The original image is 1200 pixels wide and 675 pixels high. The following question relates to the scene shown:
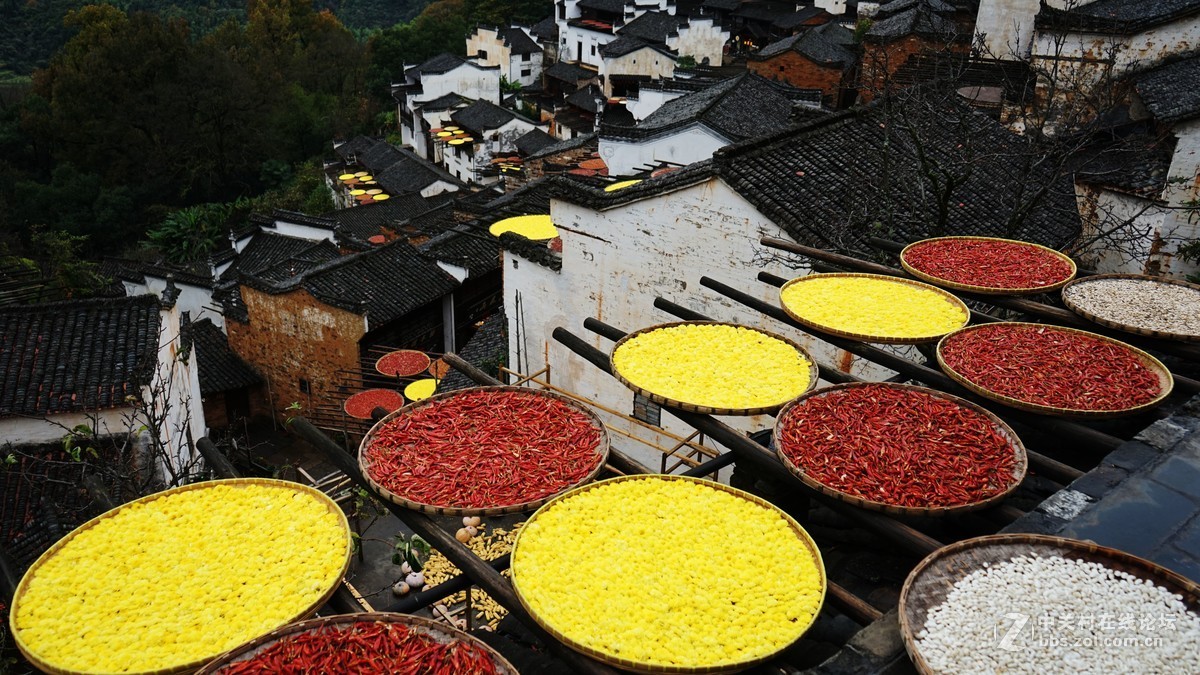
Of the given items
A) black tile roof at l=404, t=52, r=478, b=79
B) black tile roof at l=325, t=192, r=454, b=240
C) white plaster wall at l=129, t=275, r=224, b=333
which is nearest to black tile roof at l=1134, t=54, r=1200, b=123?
black tile roof at l=325, t=192, r=454, b=240

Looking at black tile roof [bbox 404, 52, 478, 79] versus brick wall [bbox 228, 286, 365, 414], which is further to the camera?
black tile roof [bbox 404, 52, 478, 79]

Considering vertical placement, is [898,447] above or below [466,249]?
above

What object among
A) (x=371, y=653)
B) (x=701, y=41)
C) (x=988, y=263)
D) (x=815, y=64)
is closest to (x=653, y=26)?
(x=701, y=41)

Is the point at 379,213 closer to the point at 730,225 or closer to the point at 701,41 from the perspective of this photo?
the point at 701,41

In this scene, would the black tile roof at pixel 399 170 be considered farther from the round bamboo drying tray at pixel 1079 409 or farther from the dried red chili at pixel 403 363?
the round bamboo drying tray at pixel 1079 409

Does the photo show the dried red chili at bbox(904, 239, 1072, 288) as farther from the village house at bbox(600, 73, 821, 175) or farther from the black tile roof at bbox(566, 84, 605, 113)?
the black tile roof at bbox(566, 84, 605, 113)

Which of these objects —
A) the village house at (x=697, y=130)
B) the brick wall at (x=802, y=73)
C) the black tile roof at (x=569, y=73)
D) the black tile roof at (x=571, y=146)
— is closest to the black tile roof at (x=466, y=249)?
the village house at (x=697, y=130)
